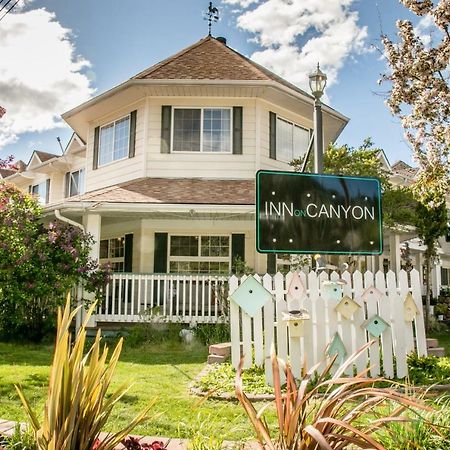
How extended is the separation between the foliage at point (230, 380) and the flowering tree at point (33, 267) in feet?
16.0

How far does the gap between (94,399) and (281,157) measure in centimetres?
1203

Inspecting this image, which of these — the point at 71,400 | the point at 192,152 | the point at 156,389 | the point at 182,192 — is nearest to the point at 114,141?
the point at 192,152

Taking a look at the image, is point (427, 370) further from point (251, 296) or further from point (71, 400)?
point (71, 400)

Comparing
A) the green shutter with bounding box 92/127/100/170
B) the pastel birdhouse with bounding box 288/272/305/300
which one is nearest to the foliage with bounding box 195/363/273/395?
the pastel birdhouse with bounding box 288/272/305/300

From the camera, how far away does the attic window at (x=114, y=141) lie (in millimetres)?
14367

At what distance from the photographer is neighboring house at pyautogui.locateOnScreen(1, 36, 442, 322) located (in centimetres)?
1283

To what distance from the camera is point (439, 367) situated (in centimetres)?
633

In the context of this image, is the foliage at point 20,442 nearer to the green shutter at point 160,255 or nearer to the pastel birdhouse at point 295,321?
the pastel birdhouse at point 295,321

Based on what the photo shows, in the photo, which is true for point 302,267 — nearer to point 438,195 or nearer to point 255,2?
point 438,195

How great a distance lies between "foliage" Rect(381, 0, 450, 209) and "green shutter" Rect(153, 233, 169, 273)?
6.29 m

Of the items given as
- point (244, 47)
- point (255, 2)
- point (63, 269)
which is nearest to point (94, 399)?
point (63, 269)

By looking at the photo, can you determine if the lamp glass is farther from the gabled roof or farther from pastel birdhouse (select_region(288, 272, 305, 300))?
the gabled roof

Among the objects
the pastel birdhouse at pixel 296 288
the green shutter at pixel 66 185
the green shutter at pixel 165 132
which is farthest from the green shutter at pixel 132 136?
the pastel birdhouse at pixel 296 288

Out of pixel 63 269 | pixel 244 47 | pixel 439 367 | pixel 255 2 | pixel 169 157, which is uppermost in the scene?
pixel 244 47
